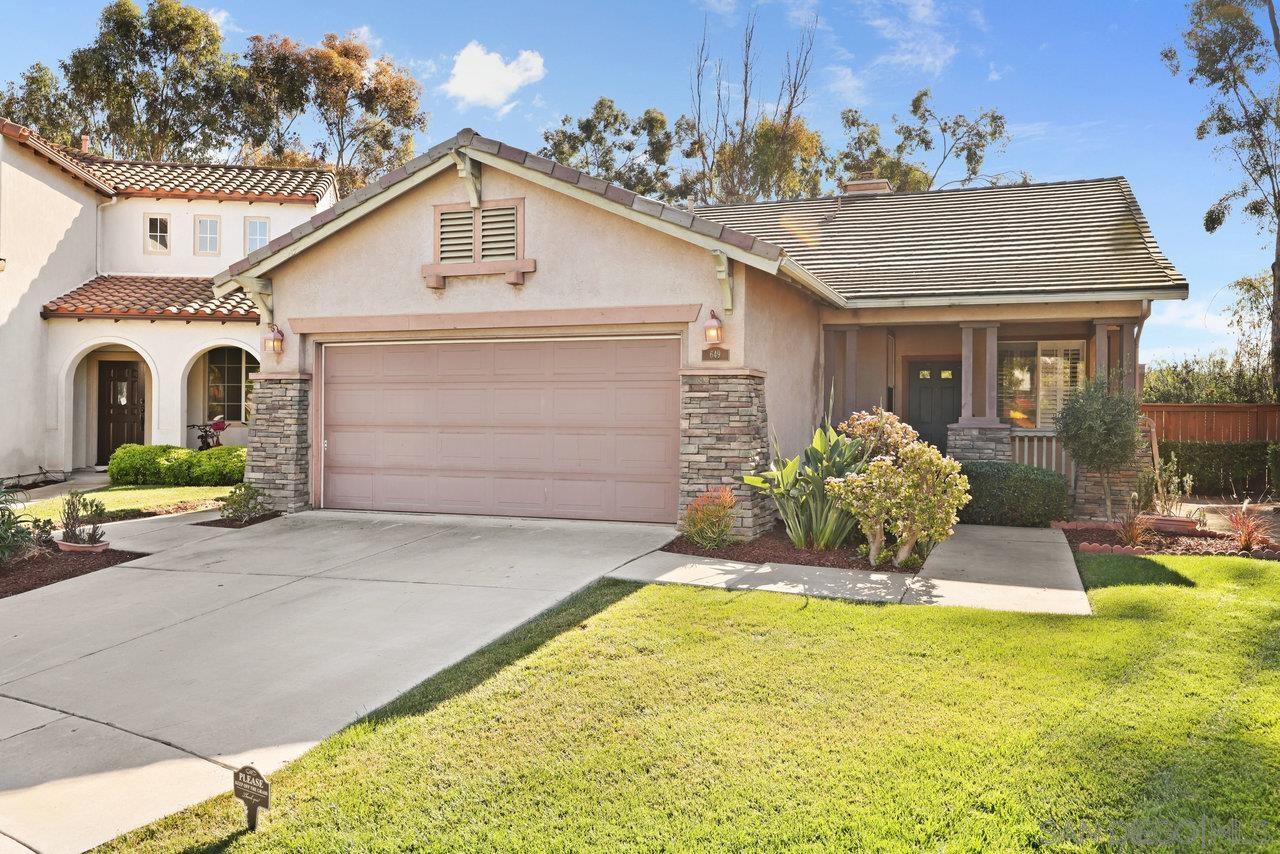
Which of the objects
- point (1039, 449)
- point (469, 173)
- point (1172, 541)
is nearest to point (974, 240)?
point (1039, 449)

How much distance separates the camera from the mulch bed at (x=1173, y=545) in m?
8.84

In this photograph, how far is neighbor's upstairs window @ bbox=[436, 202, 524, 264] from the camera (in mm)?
10359

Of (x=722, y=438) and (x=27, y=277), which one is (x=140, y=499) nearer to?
(x=27, y=277)

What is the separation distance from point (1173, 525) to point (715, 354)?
18.9 ft

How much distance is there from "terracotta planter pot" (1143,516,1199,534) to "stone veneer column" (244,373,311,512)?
10.6 meters

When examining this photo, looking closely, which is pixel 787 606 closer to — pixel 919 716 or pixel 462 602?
pixel 919 716

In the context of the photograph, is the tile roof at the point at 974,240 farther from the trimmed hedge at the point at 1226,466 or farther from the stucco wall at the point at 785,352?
the trimmed hedge at the point at 1226,466

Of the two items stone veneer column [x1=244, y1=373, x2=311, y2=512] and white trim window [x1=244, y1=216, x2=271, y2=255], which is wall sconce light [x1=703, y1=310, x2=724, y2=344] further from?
white trim window [x1=244, y1=216, x2=271, y2=255]

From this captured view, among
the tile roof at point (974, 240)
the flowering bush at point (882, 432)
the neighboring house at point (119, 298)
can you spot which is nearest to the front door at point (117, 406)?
the neighboring house at point (119, 298)

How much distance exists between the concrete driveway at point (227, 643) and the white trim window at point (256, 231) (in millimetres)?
11054

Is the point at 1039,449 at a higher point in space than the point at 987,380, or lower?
lower

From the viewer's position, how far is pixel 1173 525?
9977 mm

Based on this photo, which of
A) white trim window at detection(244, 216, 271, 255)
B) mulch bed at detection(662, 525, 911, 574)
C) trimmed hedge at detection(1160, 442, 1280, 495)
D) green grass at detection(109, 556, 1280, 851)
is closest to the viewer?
green grass at detection(109, 556, 1280, 851)

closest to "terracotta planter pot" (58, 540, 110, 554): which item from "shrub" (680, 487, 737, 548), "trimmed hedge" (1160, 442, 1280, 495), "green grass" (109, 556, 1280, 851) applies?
"green grass" (109, 556, 1280, 851)
